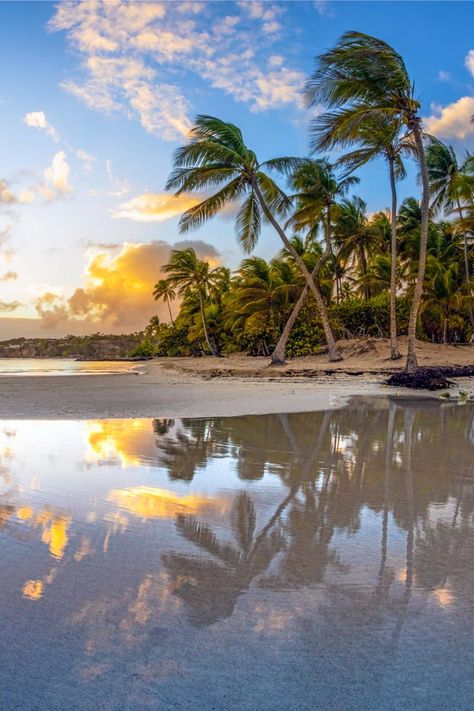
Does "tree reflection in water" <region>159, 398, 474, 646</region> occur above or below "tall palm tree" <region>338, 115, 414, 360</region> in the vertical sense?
below

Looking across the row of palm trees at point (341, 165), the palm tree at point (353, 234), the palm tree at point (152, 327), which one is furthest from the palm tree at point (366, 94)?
the palm tree at point (152, 327)

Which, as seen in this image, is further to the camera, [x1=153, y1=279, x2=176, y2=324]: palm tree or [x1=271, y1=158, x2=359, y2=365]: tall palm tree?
[x1=153, y1=279, x2=176, y2=324]: palm tree

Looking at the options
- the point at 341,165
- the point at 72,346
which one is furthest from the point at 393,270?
the point at 72,346

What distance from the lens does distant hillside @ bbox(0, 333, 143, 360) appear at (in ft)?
320

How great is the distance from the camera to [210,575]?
235 centimetres

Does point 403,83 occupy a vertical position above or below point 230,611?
above

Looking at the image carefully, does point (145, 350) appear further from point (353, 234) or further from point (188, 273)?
point (353, 234)

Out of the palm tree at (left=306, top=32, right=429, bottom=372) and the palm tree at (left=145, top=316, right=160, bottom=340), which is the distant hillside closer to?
the palm tree at (left=145, top=316, right=160, bottom=340)

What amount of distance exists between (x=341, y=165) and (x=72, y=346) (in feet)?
297

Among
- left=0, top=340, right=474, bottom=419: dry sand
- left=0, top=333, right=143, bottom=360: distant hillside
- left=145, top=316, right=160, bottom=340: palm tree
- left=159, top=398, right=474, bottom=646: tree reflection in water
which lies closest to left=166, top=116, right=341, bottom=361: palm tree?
left=0, top=340, right=474, bottom=419: dry sand

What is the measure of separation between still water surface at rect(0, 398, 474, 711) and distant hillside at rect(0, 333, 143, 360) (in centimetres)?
9147

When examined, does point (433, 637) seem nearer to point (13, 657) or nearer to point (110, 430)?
point (13, 657)

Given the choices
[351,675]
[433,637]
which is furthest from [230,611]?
[433,637]

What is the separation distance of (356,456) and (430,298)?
1067 inches
